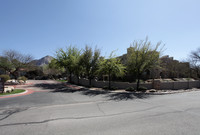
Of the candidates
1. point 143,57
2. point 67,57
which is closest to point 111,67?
point 143,57

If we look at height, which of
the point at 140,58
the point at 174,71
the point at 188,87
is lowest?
the point at 188,87

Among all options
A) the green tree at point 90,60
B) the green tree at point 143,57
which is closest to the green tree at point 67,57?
the green tree at point 90,60

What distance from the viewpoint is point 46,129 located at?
152 inches

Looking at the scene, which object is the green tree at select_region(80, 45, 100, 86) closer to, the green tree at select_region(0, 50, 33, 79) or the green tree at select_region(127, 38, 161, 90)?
the green tree at select_region(127, 38, 161, 90)

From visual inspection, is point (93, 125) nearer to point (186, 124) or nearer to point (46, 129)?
point (46, 129)

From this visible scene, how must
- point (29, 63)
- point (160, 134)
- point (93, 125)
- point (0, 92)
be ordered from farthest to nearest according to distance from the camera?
point (29, 63) → point (0, 92) → point (93, 125) → point (160, 134)

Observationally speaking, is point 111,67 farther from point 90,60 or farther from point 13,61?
point 13,61

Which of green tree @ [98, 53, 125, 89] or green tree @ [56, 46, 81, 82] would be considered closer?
green tree @ [98, 53, 125, 89]

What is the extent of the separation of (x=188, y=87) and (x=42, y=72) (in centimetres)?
5131

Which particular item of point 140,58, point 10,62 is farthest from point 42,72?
point 140,58

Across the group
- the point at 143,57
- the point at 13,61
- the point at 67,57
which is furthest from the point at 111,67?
the point at 13,61

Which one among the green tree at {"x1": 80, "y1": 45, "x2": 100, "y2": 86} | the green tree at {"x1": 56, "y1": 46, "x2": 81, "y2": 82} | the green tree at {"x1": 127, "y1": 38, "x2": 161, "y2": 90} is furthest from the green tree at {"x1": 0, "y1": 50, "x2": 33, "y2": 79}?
the green tree at {"x1": 127, "y1": 38, "x2": 161, "y2": 90}

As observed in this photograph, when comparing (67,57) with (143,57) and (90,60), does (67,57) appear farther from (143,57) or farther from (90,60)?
(143,57)

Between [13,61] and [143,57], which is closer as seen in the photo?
[143,57]
